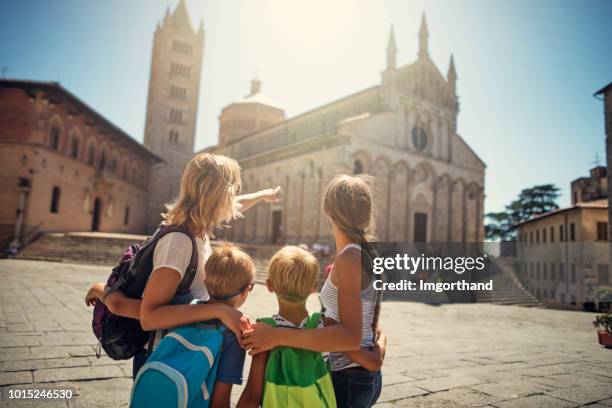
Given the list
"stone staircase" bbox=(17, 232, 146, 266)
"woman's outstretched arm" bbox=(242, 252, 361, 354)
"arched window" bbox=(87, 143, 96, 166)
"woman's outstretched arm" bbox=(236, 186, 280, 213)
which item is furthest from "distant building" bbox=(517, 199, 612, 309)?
"arched window" bbox=(87, 143, 96, 166)

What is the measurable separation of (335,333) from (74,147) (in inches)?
1204

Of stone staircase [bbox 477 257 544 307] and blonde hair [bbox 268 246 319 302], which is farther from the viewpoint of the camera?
stone staircase [bbox 477 257 544 307]

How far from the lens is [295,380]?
185 centimetres

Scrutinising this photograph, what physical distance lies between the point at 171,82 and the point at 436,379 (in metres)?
48.1

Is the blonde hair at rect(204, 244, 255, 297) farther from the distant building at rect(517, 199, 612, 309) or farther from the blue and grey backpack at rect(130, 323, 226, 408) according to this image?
the distant building at rect(517, 199, 612, 309)

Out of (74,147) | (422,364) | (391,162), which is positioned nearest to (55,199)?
(74,147)

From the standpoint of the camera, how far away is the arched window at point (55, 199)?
984 inches

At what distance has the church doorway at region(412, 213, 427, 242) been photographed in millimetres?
27719

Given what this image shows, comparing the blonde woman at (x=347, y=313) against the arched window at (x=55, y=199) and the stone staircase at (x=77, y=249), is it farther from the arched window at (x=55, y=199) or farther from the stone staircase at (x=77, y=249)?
the arched window at (x=55, y=199)

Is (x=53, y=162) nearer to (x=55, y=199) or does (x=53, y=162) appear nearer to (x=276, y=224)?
(x=55, y=199)

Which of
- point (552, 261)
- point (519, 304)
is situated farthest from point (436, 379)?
point (552, 261)

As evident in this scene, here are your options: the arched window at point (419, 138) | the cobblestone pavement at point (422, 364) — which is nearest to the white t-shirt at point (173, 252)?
the cobblestone pavement at point (422, 364)

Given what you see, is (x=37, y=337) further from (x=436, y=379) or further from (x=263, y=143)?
(x=263, y=143)

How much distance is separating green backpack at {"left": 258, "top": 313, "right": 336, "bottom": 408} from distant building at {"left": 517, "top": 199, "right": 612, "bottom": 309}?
22.5 m
